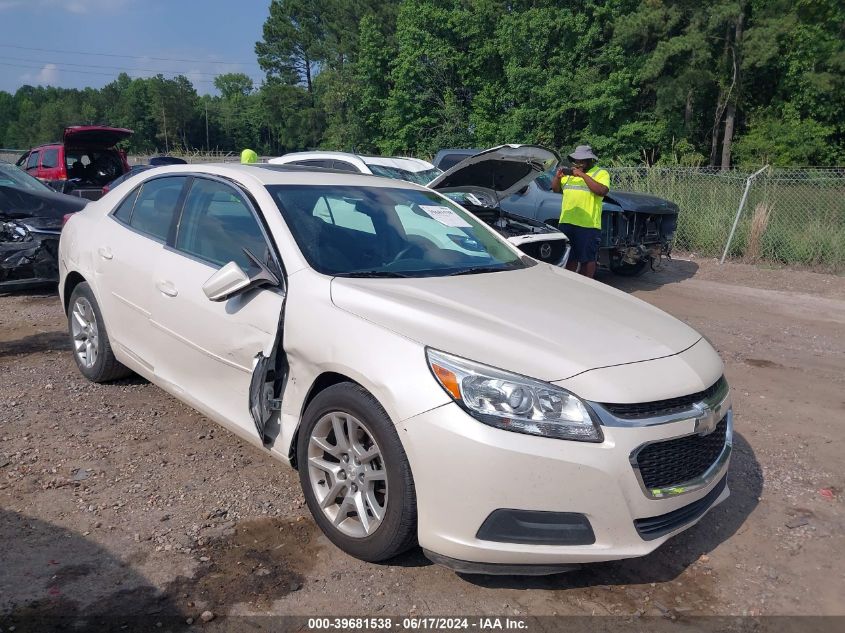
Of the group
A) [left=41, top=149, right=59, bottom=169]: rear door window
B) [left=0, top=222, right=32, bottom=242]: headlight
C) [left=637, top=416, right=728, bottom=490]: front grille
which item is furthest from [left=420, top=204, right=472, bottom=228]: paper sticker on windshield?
[left=41, top=149, right=59, bottom=169]: rear door window

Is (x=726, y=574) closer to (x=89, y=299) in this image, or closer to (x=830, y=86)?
(x=89, y=299)

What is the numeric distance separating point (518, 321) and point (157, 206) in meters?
2.59

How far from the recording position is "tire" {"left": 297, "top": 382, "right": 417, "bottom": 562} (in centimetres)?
261

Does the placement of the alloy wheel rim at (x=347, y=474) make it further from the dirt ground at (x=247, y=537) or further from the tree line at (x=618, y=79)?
the tree line at (x=618, y=79)

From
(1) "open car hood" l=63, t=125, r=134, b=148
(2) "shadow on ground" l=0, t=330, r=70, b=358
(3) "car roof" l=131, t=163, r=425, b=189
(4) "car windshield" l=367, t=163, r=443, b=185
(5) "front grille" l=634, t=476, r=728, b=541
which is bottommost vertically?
(2) "shadow on ground" l=0, t=330, r=70, b=358

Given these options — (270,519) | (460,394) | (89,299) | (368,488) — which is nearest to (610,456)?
(460,394)

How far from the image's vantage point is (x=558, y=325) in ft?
9.59

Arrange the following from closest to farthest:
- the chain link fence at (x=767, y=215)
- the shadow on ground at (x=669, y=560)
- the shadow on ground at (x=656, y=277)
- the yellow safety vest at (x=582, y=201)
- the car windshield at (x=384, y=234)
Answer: the shadow on ground at (x=669, y=560) → the car windshield at (x=384, y=234) → the yellow safety vest at (x=582, y=201) → the shadow on ground at (x=656, y=277) → the chain link fence at (x=767, y=215)

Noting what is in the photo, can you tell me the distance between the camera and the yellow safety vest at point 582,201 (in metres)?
7.88

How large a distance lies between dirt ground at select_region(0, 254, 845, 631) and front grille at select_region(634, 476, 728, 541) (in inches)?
13.2

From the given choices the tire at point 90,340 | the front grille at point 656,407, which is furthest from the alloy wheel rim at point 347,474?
the tire at point 90,340

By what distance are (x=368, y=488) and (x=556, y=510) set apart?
2.59 ft

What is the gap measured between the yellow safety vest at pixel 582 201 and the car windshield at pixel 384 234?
13.0 ft

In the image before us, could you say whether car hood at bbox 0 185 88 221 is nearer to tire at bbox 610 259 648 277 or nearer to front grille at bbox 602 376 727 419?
front grille at bbox 602 376 727 419
